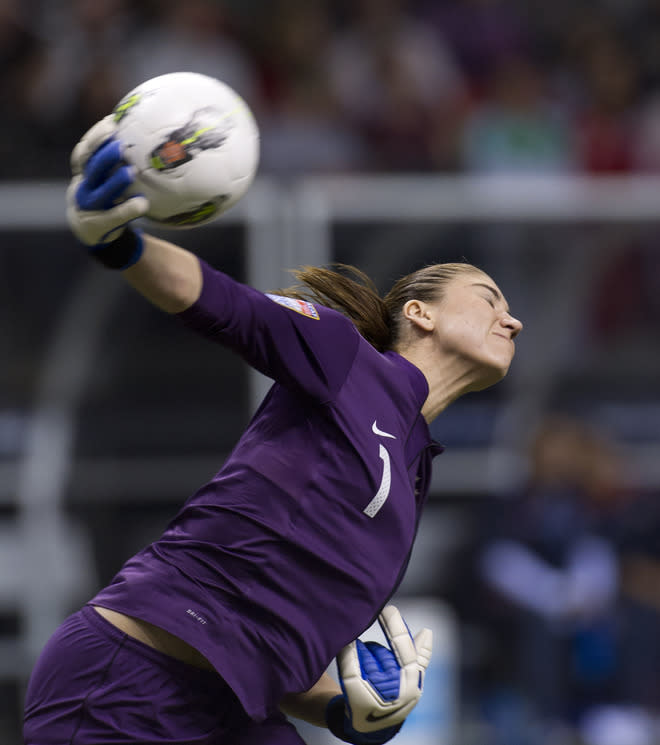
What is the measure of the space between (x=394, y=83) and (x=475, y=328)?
14.6 feet

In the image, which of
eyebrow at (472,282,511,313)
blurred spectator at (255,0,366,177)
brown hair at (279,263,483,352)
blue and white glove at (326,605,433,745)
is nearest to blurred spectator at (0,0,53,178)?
blurred spectator at (255,0,366,177)

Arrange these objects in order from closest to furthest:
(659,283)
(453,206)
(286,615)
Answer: (286,615), (453,206), (659,283)

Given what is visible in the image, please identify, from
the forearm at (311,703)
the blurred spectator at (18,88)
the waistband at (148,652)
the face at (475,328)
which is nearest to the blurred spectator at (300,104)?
the blurred spectator at (18,88)

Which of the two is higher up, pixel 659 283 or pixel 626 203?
pixel 626 203

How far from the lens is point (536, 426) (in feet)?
19.2

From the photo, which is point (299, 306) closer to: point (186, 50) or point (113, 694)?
point (113, 694)

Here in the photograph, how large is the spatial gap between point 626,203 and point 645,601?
1.85 m

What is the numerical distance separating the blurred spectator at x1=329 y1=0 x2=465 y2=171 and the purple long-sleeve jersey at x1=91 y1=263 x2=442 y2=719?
4083mm

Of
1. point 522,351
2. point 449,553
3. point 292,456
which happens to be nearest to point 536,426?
point 522,351

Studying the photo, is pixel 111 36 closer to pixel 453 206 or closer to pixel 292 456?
pixel 453 206

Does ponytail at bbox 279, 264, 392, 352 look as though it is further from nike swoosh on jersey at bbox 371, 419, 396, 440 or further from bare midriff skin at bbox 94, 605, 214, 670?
bare midriff skin at bbox 94, 605, 214, 670

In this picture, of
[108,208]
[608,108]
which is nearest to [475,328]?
[108,208]

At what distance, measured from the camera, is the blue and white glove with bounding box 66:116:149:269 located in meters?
1.93

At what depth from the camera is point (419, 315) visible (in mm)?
2697
